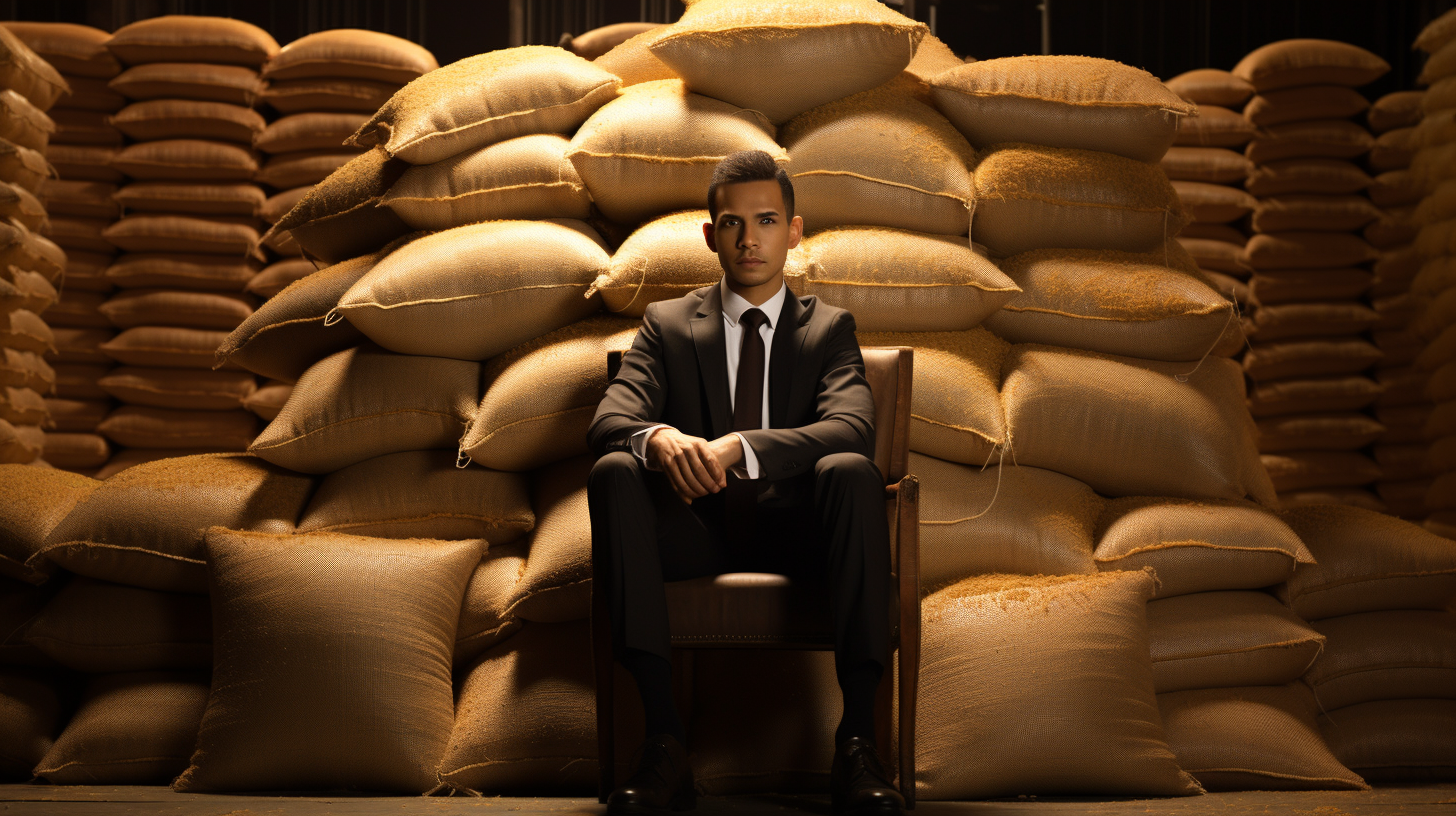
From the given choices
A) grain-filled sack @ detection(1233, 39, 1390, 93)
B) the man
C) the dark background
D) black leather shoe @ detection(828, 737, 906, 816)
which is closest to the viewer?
black leather shoe @ detection(828, 737, 906, 816)

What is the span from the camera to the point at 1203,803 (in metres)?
1.77

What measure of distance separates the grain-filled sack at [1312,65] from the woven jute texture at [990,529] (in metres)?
2.63

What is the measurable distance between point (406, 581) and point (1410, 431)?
11.9 feet

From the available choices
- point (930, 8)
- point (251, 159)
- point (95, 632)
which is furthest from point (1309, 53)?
point (95, 632)

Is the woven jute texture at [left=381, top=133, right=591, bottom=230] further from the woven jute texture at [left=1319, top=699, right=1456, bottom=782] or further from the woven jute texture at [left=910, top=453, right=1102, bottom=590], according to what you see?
the woven jute texture at [left=1319, top=699, right=1456, bottom=782]

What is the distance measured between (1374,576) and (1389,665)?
0.17 m

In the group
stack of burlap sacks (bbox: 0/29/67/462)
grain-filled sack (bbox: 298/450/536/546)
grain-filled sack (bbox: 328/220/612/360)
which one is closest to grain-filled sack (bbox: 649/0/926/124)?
grain-filled sack (bbox: 328/220/612/360)

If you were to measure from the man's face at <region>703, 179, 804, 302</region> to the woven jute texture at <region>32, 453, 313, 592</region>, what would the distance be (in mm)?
1075

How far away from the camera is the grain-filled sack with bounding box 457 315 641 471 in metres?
2.17

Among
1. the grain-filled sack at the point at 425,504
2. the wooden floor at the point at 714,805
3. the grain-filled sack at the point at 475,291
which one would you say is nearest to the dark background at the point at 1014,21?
the grain-filled sack at the point at 475,291

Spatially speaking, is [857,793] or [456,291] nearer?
[857,793]

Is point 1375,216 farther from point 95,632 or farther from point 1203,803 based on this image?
point 95,632

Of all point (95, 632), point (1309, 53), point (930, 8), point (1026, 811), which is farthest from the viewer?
point (930, 8)

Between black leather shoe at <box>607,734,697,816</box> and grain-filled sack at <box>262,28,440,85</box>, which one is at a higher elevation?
grain-filled sack at <box>262,28,440,85</box>
